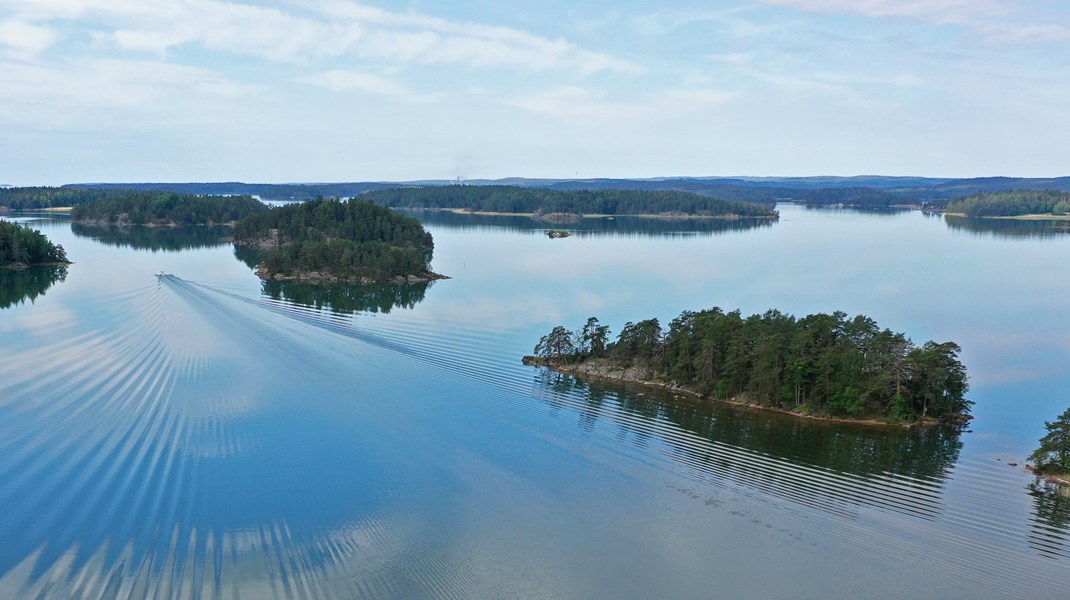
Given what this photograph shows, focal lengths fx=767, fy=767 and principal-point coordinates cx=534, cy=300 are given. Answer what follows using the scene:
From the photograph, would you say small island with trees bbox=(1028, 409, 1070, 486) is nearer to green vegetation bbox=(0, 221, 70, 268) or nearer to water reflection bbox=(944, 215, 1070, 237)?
green vegetation bbox=(0, 221, 70, 268)

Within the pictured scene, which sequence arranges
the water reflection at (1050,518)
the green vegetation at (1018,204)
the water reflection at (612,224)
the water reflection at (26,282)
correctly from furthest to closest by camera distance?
1. the green vegetation at (1018,204)
2. the water reflection at (612,224)
3. the water reflection at (26,282)
4. the water reflection at (1050,518)

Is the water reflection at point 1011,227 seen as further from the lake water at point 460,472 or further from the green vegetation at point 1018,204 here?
Answer: the lake water at point 460,472

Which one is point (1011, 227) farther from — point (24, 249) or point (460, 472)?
point (24, 249)

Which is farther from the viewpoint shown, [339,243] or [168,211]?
[168,211]

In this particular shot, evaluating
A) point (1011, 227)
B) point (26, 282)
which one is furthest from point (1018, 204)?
point (26, 282)

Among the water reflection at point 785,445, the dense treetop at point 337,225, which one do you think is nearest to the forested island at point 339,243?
the dense treetop at point 337,225
